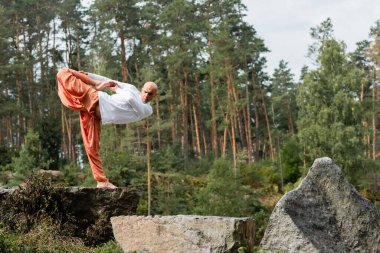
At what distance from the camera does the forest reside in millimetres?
22094

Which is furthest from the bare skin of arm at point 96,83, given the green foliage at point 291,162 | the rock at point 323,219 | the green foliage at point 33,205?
the green foliage at point 291,162

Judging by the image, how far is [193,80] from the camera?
3919cm

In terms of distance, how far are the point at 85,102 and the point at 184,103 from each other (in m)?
26.6

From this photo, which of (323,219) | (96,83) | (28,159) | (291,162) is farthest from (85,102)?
(291,162)

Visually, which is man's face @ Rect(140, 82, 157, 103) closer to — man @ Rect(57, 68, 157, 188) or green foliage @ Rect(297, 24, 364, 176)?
man @ Rect(57, 68, 157, 188)

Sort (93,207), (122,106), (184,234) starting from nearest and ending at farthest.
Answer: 1. (184,234)
2. (122,106)
3. (93,207)

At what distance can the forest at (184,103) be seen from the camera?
2209 centimetres

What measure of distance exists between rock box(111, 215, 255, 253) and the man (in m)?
1.37

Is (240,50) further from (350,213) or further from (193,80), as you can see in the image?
(350,213)

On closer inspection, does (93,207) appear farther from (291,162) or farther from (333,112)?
(291,162)

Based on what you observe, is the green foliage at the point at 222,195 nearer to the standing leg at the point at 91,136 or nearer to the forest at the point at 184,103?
the forest at the point at 184,103

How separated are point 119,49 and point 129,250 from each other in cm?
2752

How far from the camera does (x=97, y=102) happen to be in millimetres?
8266

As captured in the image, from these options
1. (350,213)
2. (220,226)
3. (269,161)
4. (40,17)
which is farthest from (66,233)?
(40,17)
